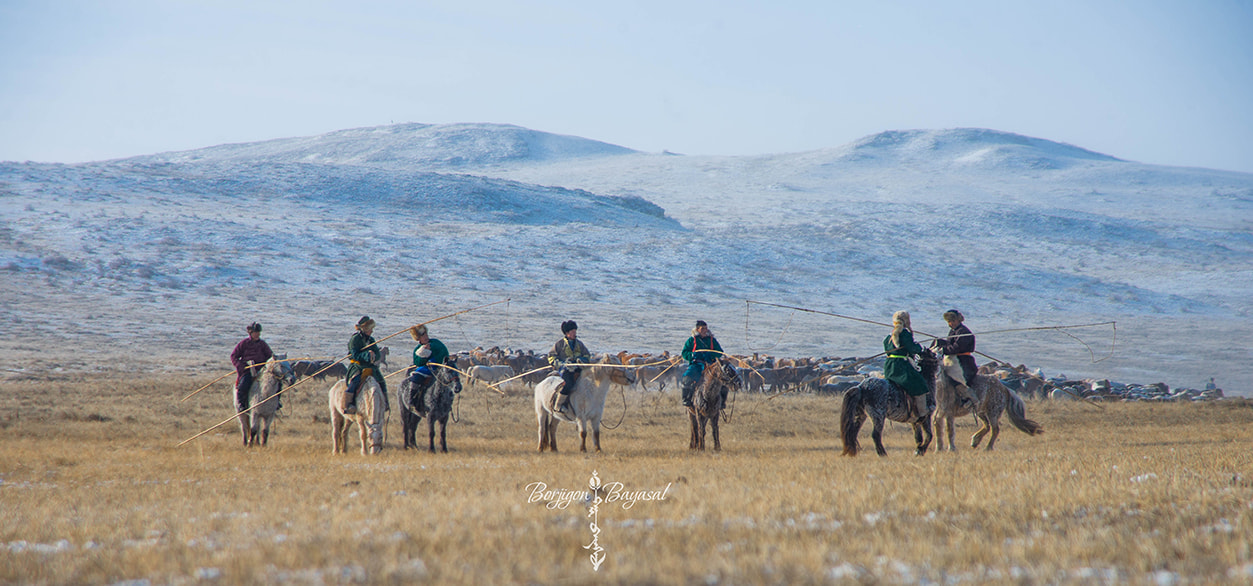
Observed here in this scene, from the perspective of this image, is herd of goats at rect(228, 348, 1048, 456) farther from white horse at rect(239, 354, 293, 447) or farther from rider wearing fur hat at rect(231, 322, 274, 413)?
rider wearing fur hat at rect(231, 322, 274, 413)

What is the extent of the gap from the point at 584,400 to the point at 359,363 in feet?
10.6

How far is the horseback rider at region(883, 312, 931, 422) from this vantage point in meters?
10.6

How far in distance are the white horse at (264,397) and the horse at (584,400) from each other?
4.04 meters

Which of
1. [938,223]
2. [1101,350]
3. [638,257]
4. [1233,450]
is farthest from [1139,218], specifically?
[1233,450]

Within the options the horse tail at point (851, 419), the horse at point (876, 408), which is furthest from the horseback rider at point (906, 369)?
the horse tail at point (851, 419)

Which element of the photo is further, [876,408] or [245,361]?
[245,361]

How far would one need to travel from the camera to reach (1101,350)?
3856 centimetres

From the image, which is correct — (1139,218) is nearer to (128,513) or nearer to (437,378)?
(437,378)

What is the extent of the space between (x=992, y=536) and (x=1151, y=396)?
2238 centimetres

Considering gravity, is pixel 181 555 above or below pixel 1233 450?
above

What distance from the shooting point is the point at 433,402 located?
12.2 meters

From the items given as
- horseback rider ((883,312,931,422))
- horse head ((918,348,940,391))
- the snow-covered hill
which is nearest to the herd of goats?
horse head ((918,348,940,391))

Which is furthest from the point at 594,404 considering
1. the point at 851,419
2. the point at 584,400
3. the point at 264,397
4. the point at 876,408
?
the point at 264,397

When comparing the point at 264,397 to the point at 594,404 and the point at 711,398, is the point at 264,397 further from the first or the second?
the point at 711,398
